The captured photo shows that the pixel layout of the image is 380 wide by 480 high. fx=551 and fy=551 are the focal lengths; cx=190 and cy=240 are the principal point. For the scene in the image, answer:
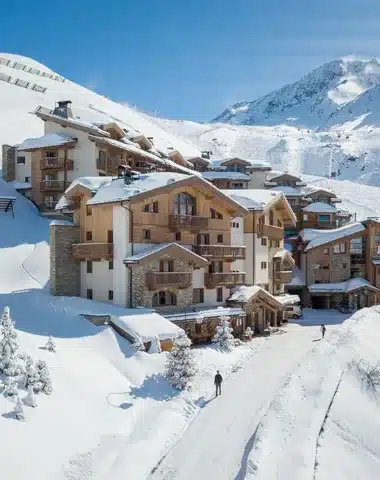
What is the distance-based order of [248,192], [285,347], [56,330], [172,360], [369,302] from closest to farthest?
[172,360] < [56,330] < [285,347] < [248,192] < [369,302]

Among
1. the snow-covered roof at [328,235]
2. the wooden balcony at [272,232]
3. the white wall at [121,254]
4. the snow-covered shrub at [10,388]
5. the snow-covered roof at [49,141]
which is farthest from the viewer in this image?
the snow-covered roof at [328,235]

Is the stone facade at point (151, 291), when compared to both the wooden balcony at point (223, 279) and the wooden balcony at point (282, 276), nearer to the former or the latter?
the wooden balcony at point (223, 279)

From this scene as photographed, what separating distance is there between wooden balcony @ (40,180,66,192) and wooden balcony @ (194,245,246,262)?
18.0m

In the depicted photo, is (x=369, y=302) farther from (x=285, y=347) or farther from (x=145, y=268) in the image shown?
(x=145, y=268)

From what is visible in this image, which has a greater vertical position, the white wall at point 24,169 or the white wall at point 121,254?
the white wall at point 24,169

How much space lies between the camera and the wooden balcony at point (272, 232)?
147 feet

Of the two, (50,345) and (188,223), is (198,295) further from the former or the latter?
(50,345)

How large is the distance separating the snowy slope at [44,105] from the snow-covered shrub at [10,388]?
49.2m

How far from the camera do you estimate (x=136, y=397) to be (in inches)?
879

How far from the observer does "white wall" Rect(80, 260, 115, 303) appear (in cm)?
3347

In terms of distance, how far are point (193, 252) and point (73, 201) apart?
882cm

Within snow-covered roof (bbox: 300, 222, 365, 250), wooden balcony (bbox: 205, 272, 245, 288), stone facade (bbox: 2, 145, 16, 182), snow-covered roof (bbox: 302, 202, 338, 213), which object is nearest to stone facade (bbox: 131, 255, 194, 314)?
wooden balcony (bbox: 205, 272, 245, 288)

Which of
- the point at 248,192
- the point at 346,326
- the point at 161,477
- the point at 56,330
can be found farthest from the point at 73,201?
the point at 161,477

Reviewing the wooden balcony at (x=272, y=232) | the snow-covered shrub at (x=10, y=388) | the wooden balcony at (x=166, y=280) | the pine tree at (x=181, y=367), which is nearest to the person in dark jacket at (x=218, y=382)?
the pine tree at (x=181, y=367)
